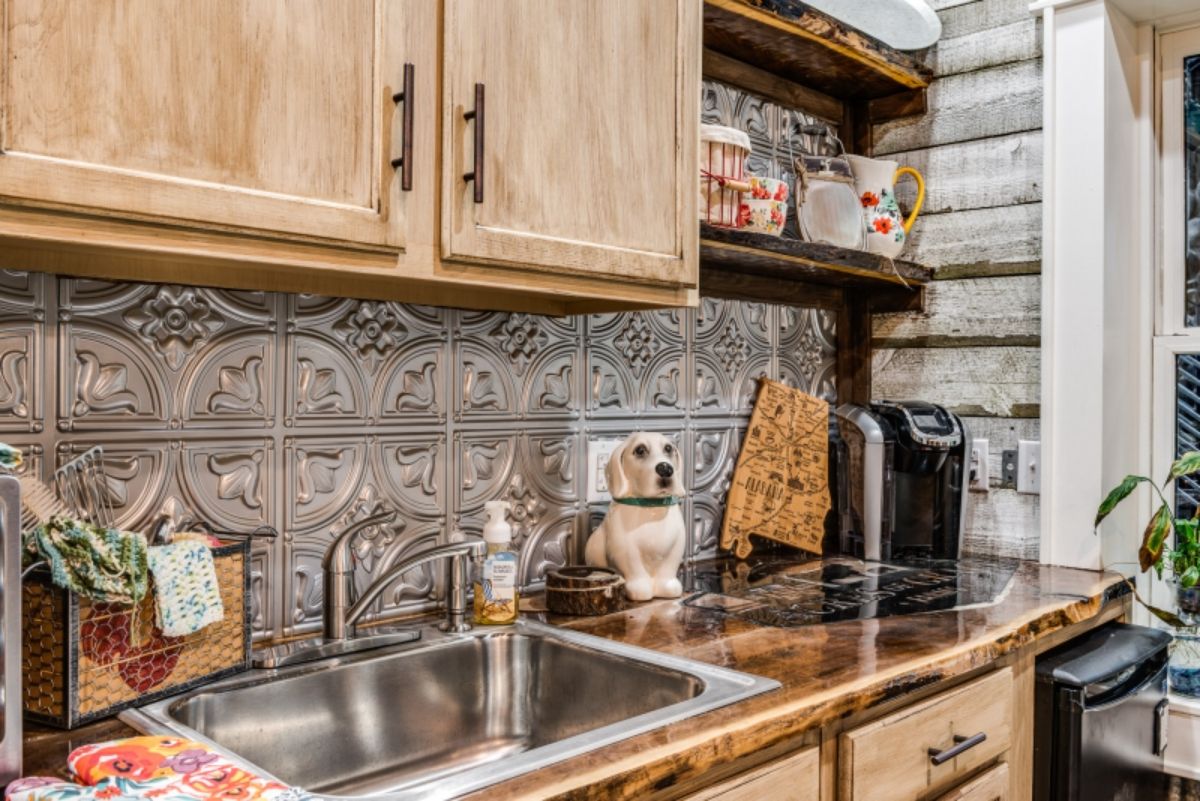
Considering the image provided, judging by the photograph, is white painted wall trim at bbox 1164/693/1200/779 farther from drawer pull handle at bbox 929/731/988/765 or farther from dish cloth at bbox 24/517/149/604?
dish cloth at bbox 24/517/149/604

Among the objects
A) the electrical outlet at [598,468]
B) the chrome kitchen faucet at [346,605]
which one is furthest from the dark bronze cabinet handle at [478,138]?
the electrical outlet at [598,468]

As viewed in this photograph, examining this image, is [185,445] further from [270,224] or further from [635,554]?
[635,554]

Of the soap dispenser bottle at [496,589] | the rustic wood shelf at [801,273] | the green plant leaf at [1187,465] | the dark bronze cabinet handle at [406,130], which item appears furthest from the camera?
the green plant leaf at [1187,465]

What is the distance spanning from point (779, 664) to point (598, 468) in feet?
2.16

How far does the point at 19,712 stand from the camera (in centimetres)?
91

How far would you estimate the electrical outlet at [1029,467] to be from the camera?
7.29 feet

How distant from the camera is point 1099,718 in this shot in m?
1.71

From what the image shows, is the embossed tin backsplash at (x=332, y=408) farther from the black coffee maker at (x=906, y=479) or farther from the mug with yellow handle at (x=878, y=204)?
the mug with yellow handle at (x=878, y=204)

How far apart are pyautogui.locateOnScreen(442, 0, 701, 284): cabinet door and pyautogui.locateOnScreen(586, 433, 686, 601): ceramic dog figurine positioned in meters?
0.34

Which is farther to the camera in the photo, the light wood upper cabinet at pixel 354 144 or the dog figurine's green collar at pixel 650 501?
the dog figurine's green collar at pixel 650 501

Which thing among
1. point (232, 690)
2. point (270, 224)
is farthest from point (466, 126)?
point (232, 690)

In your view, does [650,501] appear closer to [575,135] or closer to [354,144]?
[575,135]

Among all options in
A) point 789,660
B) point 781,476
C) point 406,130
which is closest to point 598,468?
point 781,476

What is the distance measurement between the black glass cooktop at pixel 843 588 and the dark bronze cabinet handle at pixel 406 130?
35.8 inches
